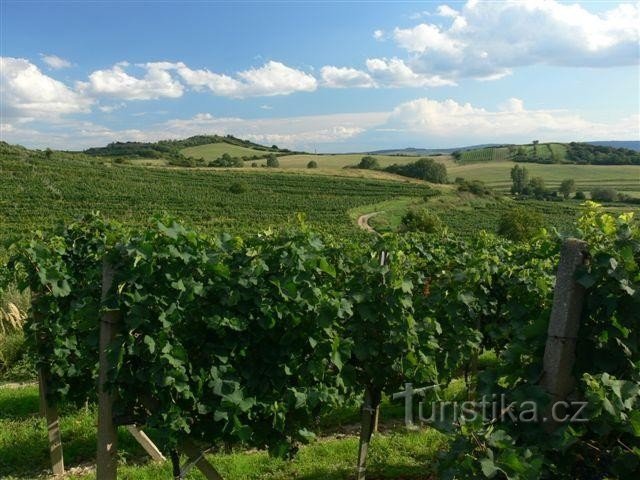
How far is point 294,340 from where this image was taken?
4.01m

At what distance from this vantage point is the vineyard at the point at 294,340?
7.89 ft

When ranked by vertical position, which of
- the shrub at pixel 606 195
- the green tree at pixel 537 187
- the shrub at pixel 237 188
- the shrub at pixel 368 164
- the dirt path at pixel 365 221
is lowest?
the dirt path at pixel 365 221

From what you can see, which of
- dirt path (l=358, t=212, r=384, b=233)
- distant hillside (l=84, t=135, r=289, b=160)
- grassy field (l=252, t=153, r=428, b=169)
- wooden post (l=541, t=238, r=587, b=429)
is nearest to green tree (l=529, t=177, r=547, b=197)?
grassy field (l=252, t=153, r=428, b=169)

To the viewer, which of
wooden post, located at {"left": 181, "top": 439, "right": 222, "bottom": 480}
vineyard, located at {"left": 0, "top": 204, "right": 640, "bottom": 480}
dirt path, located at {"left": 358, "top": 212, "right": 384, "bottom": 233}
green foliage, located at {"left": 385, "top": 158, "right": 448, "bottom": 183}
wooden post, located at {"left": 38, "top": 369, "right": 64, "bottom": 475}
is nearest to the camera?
Result: vineyard, located at {"left": 0, "top": 204, "right": 640, "bottom": 480}

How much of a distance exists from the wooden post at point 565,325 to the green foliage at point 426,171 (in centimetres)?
8848

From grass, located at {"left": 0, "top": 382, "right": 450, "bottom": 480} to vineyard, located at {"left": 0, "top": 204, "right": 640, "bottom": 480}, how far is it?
2.28 feet

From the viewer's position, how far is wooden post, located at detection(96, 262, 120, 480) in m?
3.37

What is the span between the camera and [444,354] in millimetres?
5488

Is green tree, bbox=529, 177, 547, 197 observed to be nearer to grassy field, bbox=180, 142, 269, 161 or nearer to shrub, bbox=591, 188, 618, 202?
shrub, bbox=591, 188, 618, 202

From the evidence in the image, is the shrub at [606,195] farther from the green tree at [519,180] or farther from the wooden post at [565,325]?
the wooden post at [565,325]

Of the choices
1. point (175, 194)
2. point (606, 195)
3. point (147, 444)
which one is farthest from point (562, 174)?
point (147, 444)

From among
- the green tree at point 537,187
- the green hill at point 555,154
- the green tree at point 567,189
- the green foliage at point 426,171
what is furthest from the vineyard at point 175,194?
the green hill at point 555,154

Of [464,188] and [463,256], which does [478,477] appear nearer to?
[463,256]

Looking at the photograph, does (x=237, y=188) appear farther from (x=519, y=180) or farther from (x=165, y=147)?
(x=165, y=147)
